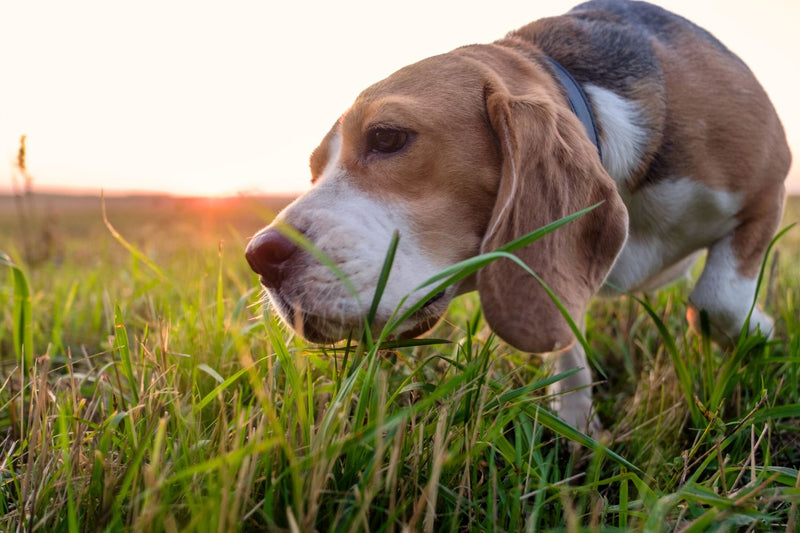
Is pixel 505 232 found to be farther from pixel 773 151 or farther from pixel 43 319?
pixel 43 319

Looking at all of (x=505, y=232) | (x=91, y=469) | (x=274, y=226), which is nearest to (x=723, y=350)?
(x=505, y=232)

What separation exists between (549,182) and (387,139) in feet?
1.80

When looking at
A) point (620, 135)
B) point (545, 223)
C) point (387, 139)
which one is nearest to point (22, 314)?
point (387, 139)

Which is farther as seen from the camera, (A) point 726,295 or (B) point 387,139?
(A) point 726,295

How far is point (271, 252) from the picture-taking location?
1.94m

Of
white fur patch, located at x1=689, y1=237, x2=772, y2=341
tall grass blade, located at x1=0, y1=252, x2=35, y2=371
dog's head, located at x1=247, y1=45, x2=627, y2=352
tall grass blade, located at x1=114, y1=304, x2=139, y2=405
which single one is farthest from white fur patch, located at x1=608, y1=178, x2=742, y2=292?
tall grass blade, located at x1=0, y1=252, x2=35, y2=371

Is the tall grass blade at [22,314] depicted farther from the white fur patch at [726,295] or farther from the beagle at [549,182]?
the white fur patch at [726,295]

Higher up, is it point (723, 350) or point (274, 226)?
point (274, 226)

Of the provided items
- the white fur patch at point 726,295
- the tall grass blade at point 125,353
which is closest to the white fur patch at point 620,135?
the white fur patch at point 726,295

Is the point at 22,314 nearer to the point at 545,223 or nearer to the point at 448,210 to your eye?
the point at 448,210

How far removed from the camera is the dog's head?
6.46 feet

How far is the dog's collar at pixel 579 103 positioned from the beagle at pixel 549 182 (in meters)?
0.01

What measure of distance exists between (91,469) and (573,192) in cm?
150

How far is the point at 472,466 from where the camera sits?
1634 millimetres
